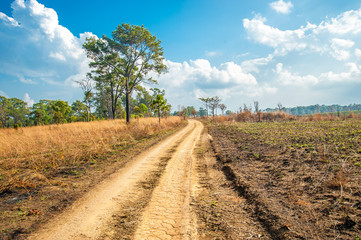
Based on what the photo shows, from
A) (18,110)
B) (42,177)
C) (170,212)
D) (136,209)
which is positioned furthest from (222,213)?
(18,110)

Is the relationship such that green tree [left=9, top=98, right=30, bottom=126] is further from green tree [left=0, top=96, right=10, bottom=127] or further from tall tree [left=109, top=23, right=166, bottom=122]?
tall tree [left=109, top=23, right=166, bottom=122]

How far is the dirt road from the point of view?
2.96 meters

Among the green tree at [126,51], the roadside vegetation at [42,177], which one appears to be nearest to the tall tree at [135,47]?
the green tree at [126,51]

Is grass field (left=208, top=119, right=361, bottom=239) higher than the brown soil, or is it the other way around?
grass field (left=208, top=119, right=361, bottom=239)

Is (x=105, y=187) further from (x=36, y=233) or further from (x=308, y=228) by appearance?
(x=308, y=228)

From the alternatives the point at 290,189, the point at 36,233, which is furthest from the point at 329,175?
the point at 36,233

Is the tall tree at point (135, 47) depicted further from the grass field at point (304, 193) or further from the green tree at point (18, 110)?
the green tree at point (18, 110)

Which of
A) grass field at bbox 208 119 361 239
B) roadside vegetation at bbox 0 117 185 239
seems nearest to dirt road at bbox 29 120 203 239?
roadside vegetation at bbox 0 117 185 239

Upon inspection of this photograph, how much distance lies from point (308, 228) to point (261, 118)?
120 ft

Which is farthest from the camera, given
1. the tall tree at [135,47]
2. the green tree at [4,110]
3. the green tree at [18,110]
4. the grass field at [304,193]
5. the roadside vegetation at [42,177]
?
the green tree at [18,110]

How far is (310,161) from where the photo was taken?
5891 mm

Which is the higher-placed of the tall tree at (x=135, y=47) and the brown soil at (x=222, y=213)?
the tall tree at (x=135, y=47)

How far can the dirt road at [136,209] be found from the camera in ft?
9.73

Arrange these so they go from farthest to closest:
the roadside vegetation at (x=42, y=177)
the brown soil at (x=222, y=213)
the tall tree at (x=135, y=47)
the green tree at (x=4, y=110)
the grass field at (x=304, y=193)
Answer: the green tree at (x=4, y=110), the tall tree at (x=135, y=47), the roadside vegetation at (x=42, y=177), the brown soil at (x=222, y=213), the grass field at (x=304, y=193)
